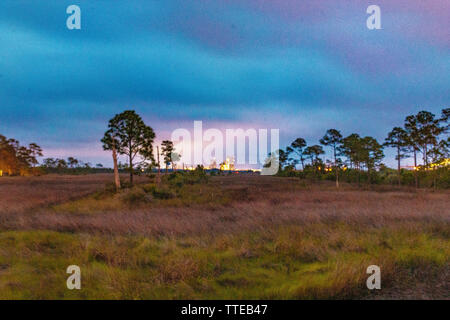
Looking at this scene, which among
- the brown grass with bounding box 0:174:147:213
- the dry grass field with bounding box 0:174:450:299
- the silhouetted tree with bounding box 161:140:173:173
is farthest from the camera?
the silhouetted tree with bounding box 161:140:173:173

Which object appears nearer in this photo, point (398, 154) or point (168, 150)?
point (398, 154)

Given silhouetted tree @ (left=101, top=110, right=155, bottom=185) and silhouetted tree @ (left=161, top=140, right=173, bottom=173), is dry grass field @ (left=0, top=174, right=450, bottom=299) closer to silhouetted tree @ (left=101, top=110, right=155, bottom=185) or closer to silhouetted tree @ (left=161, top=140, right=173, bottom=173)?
silhouetted tree @ (left=101, top=110, right=155, bottom=185)

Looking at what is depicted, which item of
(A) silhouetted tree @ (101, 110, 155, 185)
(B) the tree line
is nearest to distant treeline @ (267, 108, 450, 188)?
(A) silhouetted tree @ (101, 110, 155, 185)

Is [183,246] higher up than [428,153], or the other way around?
[428,153]

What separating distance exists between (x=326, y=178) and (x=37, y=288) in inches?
2470

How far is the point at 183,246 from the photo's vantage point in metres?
7.53

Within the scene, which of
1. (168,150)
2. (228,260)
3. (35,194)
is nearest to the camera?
(228,260)

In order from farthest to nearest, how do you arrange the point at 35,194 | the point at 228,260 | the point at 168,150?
the point at 168,150, the point at 35,194, the point at 228,260

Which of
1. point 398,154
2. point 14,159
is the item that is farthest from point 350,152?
point 14,159

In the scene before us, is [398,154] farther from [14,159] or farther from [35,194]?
[14,159]

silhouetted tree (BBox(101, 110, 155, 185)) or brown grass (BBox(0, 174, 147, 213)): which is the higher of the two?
silhouetted tree (BBox(101, 110, 155, 185))
